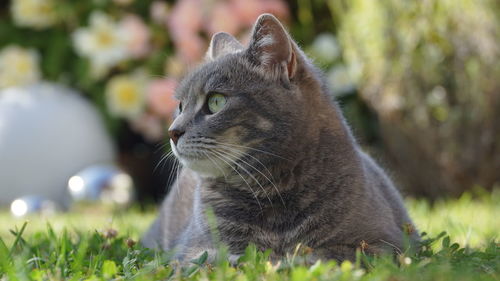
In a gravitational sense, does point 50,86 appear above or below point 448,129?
above

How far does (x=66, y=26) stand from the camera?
21.1ft

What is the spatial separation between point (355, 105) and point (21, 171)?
274 centimetres

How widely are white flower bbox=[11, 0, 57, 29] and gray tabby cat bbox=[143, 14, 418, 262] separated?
13.5ft

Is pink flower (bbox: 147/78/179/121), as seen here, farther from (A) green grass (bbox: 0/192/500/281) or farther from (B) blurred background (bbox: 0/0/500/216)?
(A) green grass (bbox: 0/192/500/281)

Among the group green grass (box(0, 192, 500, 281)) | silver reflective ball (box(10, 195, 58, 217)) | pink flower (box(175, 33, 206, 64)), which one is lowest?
silver reflective ball (box(10, 195, 58, 217))

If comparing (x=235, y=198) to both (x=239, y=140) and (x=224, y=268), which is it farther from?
(x=224, y=268)

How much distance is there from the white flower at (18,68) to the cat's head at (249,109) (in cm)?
412

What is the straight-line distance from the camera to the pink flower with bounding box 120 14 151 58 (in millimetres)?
5703

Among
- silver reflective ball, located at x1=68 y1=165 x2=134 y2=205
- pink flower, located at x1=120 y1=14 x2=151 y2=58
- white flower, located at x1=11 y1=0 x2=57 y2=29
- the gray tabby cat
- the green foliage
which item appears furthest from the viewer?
white flower, located at x1=11 y1=0 x2=57 y2=29

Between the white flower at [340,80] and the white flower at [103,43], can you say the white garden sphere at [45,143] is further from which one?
the white flower at [340,80]

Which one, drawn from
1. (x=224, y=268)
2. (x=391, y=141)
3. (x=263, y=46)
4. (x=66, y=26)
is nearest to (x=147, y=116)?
(x=66, y=26)

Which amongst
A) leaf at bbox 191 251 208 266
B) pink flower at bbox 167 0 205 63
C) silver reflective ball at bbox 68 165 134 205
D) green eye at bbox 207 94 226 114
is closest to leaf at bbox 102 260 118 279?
leaf at bbox 191 251 208 266

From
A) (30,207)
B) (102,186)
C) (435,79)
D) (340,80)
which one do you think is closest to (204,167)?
(435,79)

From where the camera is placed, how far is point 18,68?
6.07 meters
